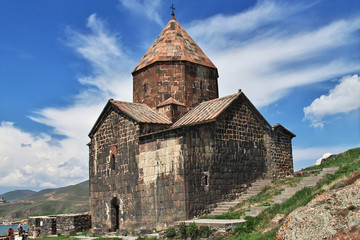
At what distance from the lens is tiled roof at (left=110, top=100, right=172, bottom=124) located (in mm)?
14172

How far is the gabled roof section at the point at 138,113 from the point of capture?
14.2 metres

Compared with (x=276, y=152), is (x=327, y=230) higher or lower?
lower

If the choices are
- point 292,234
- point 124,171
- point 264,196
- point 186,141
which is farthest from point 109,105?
point 292,234

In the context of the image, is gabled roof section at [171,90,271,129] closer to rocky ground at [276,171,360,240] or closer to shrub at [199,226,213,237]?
shrub at [199,226,213,237]

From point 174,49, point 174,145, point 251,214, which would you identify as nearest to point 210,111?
point 174,145

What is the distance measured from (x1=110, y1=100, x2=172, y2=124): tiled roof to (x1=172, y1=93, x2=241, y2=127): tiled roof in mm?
733

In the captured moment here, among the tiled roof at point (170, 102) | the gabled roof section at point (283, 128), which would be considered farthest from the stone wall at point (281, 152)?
the tiled roof at point (170, 102)

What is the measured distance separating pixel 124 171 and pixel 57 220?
5.66m

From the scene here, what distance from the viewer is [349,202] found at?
5824mm

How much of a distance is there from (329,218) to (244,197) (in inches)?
303

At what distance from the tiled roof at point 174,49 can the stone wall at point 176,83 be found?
27 centimetres

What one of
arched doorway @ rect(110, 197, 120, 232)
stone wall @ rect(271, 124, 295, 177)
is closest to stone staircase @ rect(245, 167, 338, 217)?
stone wall @ rect(271, 124, 295, 177)

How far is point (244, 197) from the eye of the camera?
13.3m

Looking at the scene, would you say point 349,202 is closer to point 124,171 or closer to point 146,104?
point 124,171
